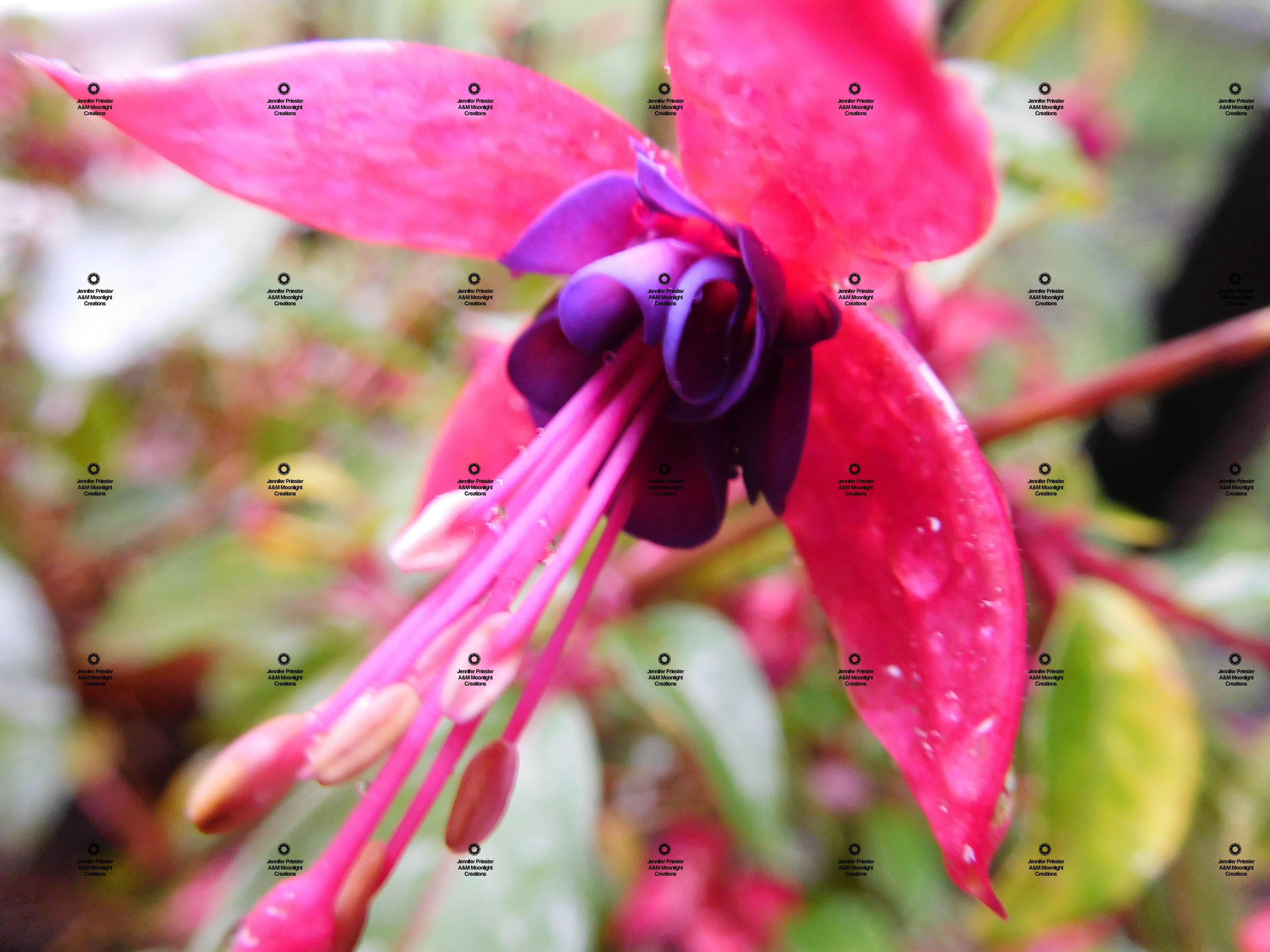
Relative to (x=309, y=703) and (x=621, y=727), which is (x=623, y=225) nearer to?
(x=309, y=703)

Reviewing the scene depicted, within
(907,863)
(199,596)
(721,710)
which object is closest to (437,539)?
(721,710)

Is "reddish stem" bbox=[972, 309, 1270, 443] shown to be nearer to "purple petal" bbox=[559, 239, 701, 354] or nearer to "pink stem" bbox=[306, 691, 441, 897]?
"purple petal" bbox=[559, 239, 701, 354]

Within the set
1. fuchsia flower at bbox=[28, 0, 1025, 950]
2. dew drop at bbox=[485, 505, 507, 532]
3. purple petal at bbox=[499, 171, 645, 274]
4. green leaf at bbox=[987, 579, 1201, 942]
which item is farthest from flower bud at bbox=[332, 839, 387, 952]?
green leaf at bbox=[987, 579, 1201, 942]

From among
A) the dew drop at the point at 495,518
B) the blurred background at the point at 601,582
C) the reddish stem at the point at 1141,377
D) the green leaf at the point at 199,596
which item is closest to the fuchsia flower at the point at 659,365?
the dew drop at the point at 495,518

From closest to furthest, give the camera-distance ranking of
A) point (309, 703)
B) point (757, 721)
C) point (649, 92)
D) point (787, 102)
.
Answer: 1. point (787, 102)
2. point (757, 721)
3. point (309, 703)
4. point (649, 92)

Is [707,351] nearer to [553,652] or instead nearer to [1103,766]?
[553,652]

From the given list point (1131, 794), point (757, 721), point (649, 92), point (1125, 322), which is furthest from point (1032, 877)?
point (1125, 322)
